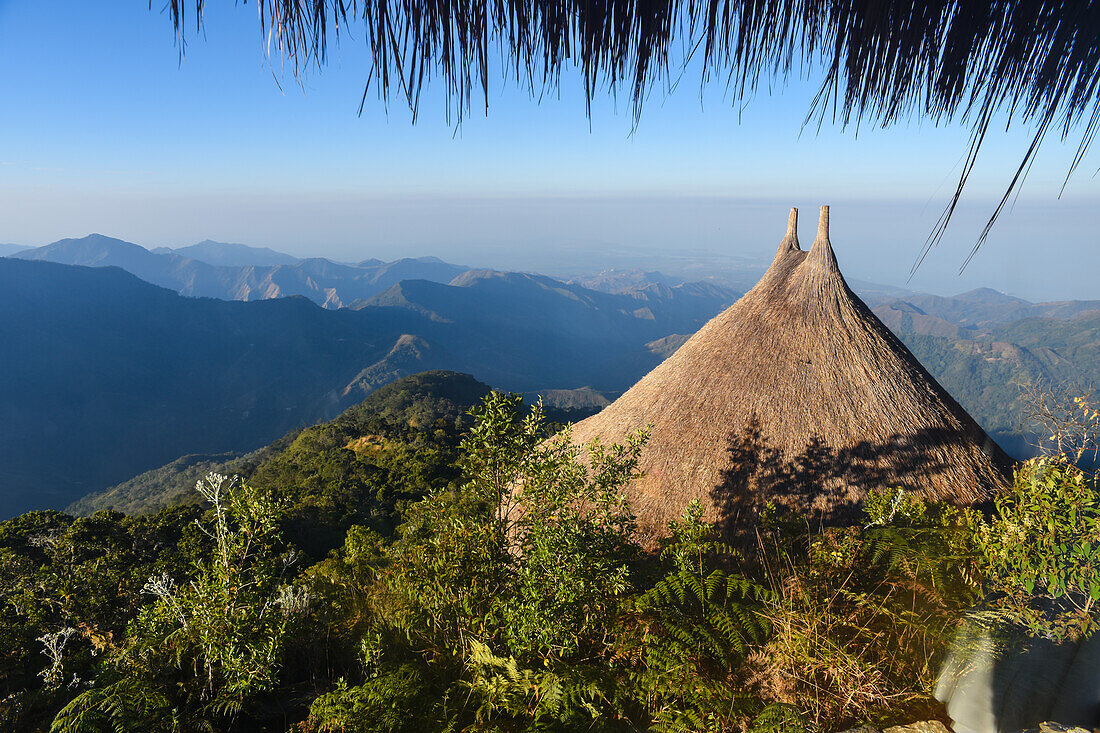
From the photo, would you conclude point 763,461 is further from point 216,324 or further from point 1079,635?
point 216,324

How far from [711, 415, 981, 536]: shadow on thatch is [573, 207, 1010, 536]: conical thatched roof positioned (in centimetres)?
2

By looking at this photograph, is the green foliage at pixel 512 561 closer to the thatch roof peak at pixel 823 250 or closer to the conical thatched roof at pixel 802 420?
the conical thatched roof at pixel 802 420

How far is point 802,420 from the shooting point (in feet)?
24.5

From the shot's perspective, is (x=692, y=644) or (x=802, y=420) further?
(x=802, y=420)

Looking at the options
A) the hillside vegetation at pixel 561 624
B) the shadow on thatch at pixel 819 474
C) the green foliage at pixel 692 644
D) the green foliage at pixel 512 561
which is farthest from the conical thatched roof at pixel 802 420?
the green foliage at pixel 512 561

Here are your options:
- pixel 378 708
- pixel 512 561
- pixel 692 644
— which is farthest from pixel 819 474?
pixel 378 708

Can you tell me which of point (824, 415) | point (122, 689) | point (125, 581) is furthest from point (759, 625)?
point (125, 581)

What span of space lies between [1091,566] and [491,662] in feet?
9.17

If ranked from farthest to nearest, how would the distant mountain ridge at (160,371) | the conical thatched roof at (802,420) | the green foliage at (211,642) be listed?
the distant mountain ridge at (160,371) < the conical thatched roof at (802,420) < the green foliage at (211,642)

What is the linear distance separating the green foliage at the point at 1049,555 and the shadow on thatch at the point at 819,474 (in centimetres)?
396

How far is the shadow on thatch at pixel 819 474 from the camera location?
6656mm

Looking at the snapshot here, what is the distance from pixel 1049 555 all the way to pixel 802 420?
5.36 meters

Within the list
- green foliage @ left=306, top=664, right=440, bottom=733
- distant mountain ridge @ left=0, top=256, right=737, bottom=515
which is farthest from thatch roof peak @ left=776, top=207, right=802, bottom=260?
distant mountain ridge @ left=0, top=256, right=737, bottom=515

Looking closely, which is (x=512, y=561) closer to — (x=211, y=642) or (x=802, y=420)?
(x=211, y=642)
